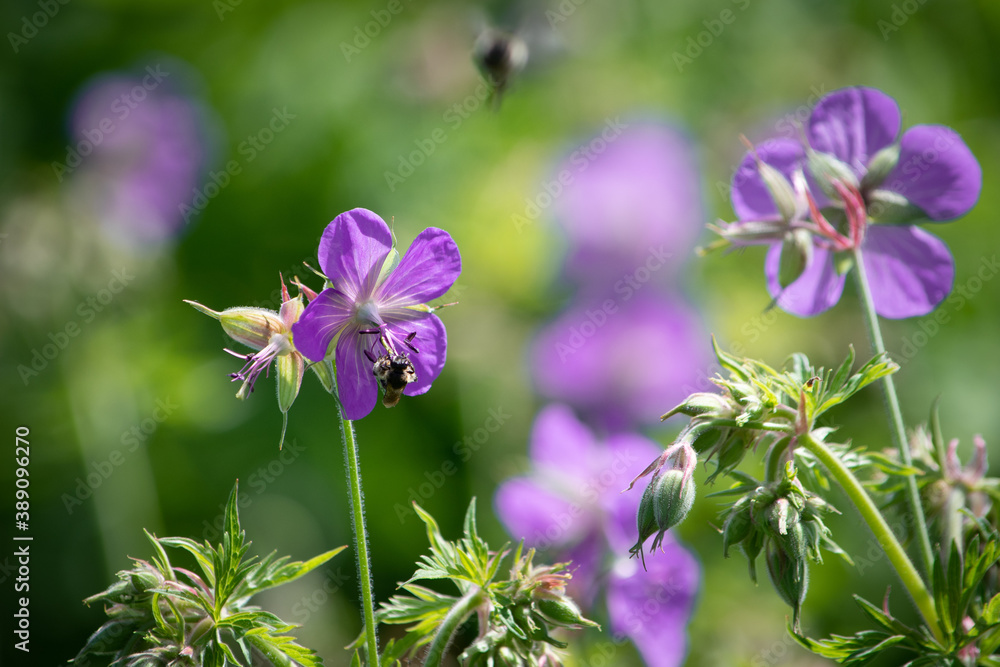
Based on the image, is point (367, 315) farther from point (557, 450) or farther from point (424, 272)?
point (557, 450)

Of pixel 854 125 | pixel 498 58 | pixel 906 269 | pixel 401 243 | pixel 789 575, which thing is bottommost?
pixel 789 575

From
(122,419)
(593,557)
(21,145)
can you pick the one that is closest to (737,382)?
(593,557)

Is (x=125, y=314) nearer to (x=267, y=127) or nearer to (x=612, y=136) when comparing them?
(x=267, y=127)

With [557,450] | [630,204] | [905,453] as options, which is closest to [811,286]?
[905,453]

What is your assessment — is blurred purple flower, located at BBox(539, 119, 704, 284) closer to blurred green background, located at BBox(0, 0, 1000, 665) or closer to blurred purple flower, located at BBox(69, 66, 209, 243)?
blurred green background, located at BBox(0, 0, 1000, 665)

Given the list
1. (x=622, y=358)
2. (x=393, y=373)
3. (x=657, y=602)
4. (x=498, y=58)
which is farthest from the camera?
(x=622, y=358)

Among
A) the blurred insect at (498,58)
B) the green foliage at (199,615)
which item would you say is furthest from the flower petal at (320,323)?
the blurred insect at (498,58)
